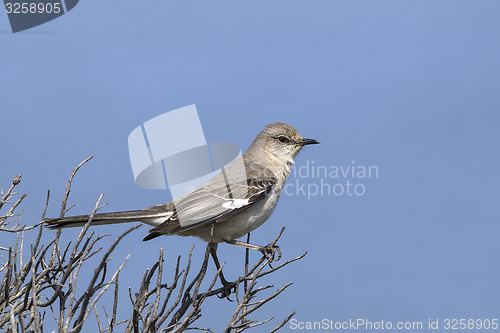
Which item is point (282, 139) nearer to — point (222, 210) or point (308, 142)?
point (308, 142)

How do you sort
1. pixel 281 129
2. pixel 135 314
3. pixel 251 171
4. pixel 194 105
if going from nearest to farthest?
pixel 135 314 < pixel 194 105 < pixel 251 171 < pixel 281 129

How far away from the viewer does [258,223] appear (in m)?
5.96

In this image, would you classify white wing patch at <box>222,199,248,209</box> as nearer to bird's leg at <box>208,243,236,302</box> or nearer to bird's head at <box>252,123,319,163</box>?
bird's leg at <box>208,243,236,302</box>

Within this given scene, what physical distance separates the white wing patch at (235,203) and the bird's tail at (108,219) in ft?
2.10

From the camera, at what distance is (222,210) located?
19.0 feet

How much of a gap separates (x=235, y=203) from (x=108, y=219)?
130cm

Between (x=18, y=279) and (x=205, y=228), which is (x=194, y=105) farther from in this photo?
(x=18, y=279)

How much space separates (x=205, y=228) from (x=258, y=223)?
57cm

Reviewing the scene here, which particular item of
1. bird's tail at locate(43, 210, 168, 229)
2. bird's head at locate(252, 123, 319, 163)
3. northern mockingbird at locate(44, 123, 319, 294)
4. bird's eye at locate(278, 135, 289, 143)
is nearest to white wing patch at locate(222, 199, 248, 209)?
northern mockingbird at locate(44, 123, 319, 294)

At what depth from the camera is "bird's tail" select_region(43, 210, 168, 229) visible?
4.71 meters

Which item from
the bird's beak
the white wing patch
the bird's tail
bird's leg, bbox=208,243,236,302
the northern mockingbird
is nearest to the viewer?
the bird's tail

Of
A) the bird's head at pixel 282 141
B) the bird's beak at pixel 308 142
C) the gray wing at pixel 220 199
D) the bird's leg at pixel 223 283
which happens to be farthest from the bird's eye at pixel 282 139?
the bird's leg at pixel 223 283

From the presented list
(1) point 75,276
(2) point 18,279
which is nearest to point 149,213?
(2) point 18,279

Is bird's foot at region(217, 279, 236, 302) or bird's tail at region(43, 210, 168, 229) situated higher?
bird's tail at region(43, 210, 168, 229)
